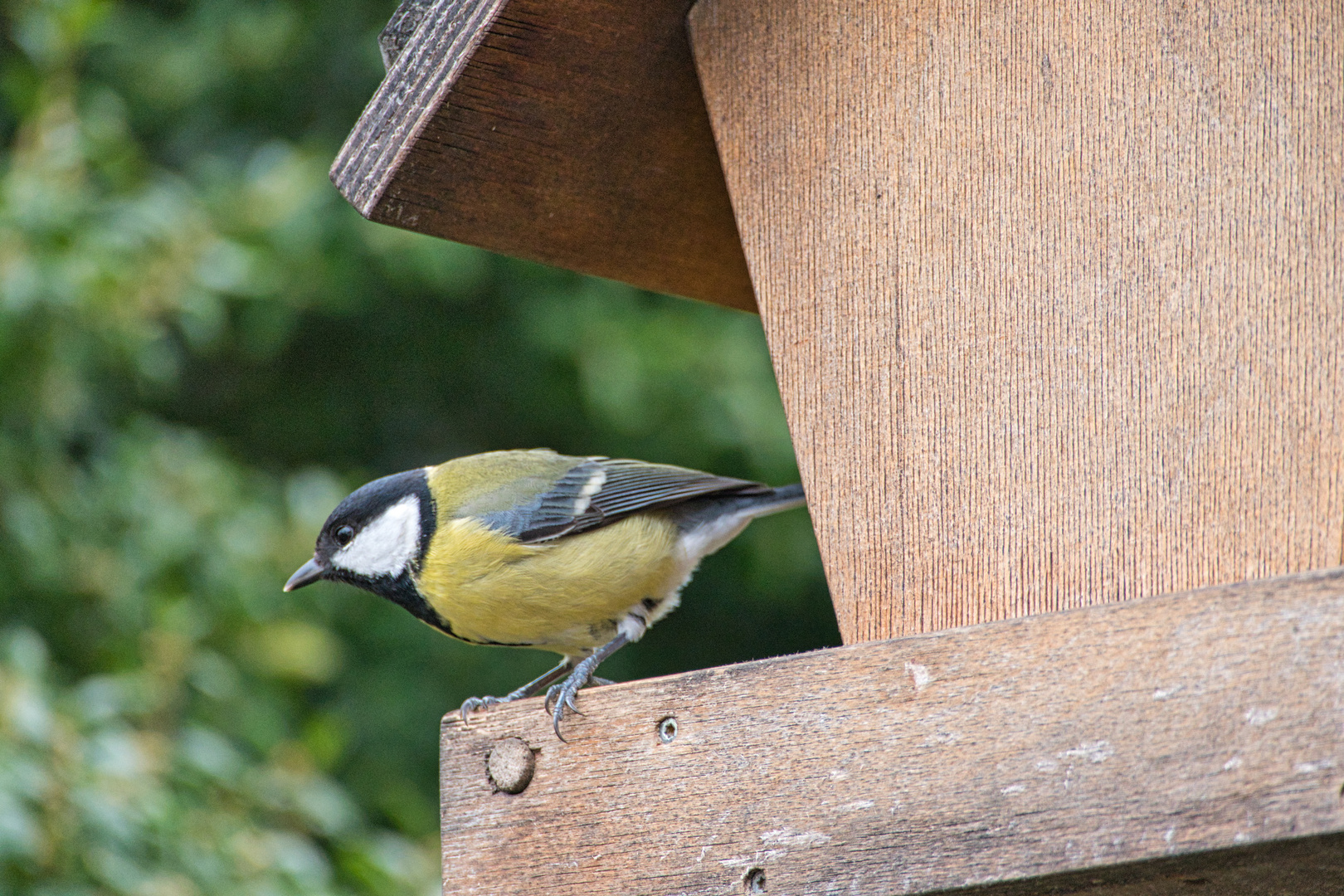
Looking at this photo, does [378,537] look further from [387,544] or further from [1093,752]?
[1093,752]

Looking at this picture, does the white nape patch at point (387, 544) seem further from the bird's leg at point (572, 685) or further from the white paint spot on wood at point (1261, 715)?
the white paint spot on wood at point (1261, 715)

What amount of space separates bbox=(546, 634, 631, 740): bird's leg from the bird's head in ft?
1.22

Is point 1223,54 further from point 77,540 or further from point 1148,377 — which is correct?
point 77,540

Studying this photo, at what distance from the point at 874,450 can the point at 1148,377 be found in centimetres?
32

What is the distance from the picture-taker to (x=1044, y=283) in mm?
1422

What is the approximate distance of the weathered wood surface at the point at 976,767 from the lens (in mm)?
1115

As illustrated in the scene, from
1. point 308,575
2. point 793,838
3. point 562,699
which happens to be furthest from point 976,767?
point 308,575

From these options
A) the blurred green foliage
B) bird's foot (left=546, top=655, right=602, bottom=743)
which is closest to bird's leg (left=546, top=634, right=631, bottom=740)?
bird's foot (left=546, top=655, right=602, bottom=743)

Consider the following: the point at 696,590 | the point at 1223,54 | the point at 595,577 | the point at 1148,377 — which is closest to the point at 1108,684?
the point at 1148,377

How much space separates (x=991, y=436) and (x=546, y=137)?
2.44 ft

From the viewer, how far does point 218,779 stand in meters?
2.59

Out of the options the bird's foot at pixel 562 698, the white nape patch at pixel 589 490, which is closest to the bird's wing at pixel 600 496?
the white nape patch at pixel 589 490

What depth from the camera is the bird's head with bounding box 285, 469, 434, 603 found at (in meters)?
2.22

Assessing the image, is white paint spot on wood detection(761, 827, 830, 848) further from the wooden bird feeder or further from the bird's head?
the bird's head
